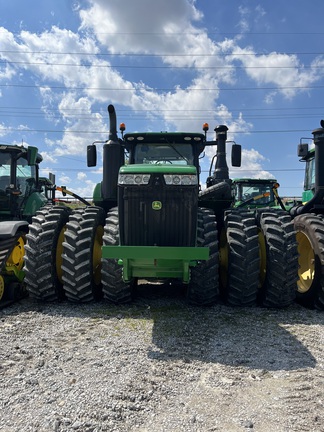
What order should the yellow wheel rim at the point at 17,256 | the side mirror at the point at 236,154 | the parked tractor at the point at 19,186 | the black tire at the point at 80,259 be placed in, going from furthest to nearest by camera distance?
the parked tractor at the point at 19,186, the side mirror at the point at 236,154, the yellow wheel rim at the point at 17,256, the black tire at the point at 80,259

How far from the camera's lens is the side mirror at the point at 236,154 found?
691 cm

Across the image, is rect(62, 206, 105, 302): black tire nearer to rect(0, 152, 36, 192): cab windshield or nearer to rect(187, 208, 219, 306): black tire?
rect(187, 208, 219, 306): black tire

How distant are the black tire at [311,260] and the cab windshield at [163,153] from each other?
88.1 inches

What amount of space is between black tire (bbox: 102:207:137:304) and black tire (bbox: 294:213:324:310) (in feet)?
9.13

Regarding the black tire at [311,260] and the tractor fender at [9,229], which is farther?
the tractor fender at [9,229]

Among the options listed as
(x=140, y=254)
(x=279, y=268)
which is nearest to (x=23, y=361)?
(x=140, y=254)

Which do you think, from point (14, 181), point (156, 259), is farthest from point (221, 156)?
point (14, 181)

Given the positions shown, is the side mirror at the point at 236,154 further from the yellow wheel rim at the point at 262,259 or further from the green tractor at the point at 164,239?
the yellow wheel rim at the point at 262,259

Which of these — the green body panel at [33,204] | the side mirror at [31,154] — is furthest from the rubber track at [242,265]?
the green body panel at [33,204]

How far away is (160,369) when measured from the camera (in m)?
3.47

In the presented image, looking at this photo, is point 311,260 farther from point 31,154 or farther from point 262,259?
point 31,154

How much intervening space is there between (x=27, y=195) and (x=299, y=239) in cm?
705

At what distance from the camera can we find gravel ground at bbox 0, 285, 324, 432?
8.71ft

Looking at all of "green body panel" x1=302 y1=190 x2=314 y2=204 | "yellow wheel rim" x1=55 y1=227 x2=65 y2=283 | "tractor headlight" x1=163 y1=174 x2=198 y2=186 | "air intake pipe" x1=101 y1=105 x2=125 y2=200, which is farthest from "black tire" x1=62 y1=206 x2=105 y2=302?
"green body panel" x1=302 y1=190 x2=314 y2=204
